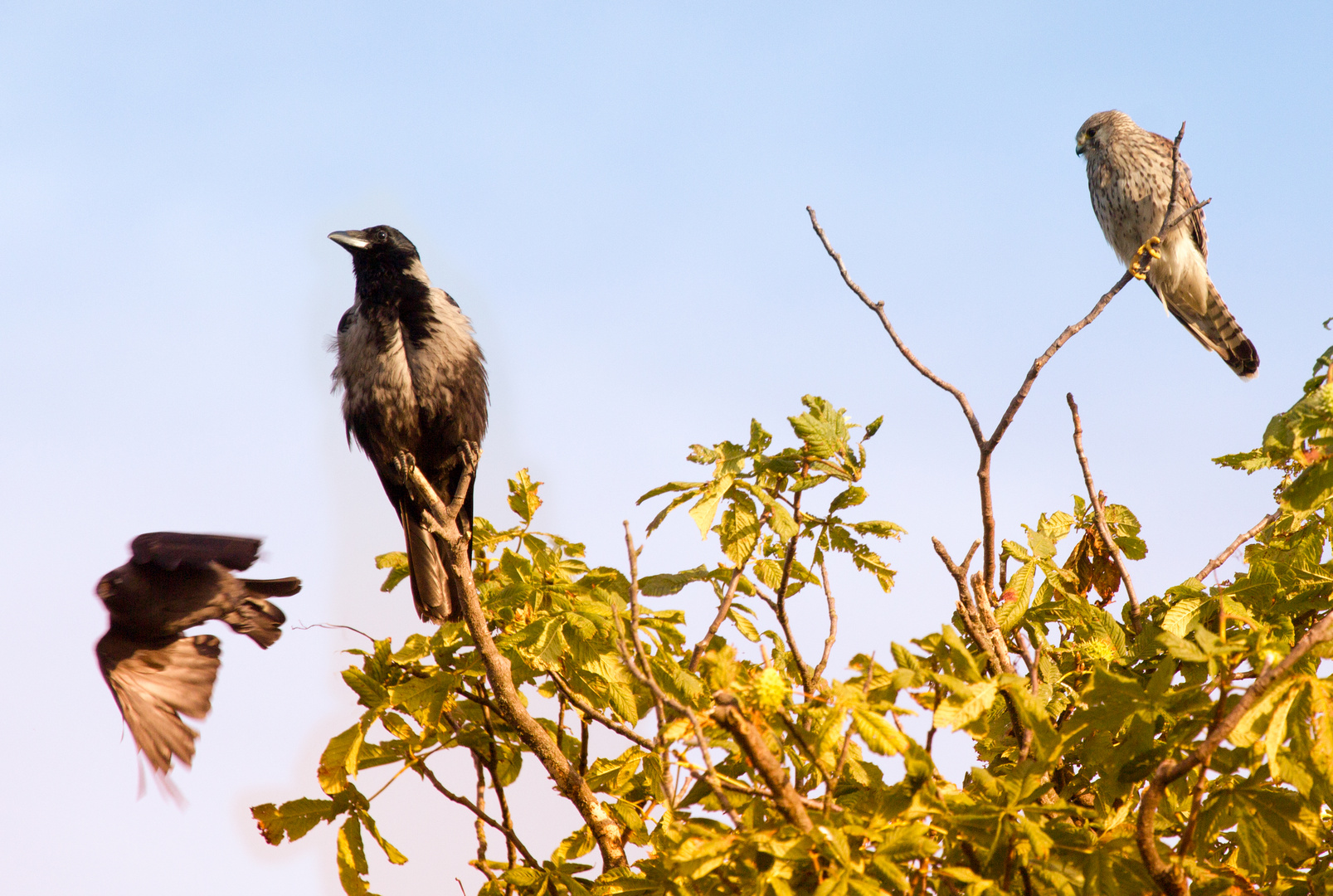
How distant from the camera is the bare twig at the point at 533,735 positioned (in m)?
3.15

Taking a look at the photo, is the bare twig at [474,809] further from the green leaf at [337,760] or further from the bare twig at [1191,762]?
the bare twig at [1191,762]

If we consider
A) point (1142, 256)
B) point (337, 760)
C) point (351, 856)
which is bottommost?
point (351, 856)

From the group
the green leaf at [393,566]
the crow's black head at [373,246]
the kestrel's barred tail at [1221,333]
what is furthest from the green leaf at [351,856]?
the kestrel's barred tail at [1221,333]

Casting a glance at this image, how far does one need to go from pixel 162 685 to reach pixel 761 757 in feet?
11.0

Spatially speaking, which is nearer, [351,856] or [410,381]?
[351,856]

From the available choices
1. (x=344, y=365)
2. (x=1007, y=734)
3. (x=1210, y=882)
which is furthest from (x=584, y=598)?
(x=344, y=365)

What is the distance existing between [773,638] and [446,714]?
1.09 metres

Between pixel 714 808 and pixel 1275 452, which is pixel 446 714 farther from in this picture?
pixel 1275 452

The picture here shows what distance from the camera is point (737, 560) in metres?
2.85

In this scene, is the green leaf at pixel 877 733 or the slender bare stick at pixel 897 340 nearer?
the green leaf at pixel 877 733

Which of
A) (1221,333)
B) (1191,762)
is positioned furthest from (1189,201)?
(1191,762)

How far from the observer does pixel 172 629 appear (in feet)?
14.3

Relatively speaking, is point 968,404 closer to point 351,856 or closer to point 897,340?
point 897,340

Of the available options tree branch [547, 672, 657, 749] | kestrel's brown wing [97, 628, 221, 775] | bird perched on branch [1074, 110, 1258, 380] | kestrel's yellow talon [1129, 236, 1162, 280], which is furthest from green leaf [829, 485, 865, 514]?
bird perched on branch [1074, 110, 1258, 380]
